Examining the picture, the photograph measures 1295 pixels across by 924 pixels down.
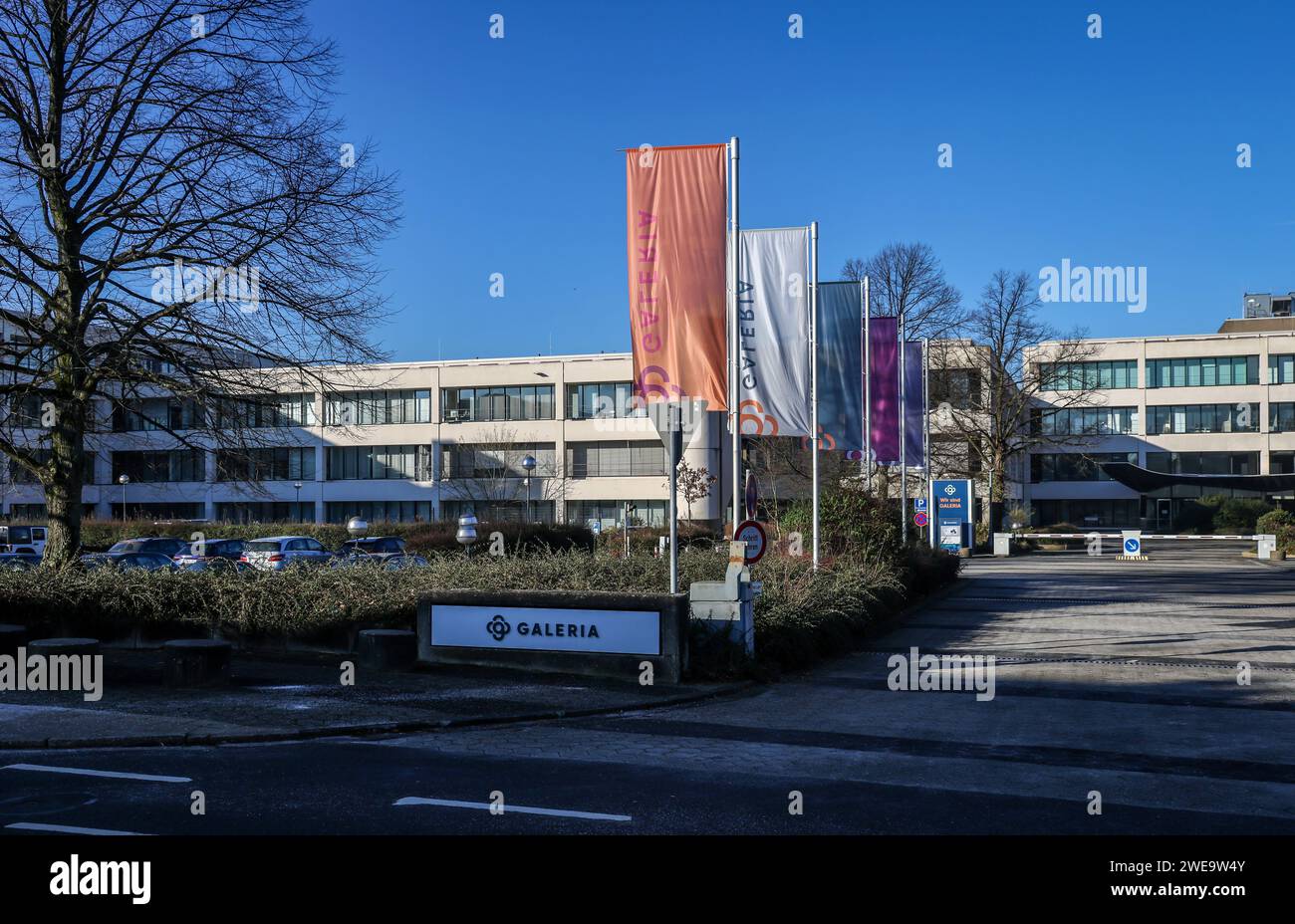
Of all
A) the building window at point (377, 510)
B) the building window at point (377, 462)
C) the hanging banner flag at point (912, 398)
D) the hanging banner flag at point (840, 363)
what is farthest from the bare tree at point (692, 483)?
the hanging banner flag at point (840, 363)

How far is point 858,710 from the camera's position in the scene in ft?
39.1

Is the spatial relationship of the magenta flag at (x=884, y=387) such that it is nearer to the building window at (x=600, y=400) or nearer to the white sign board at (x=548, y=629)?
the white sign board at (x=548, y=629)

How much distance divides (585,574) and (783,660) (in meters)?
3.36

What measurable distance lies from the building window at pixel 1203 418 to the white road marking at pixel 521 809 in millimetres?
80178

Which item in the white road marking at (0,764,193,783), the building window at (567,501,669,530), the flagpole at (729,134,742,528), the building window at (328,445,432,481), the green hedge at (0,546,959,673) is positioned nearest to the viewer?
the white road marking at (0,764,193,783)

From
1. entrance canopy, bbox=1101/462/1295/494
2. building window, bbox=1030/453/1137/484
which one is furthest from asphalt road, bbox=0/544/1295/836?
building window, bbox=1030/453/1137/484

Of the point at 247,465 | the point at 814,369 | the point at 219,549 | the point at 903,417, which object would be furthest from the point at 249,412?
the point at 903,417

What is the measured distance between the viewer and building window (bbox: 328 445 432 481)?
64.5 meters

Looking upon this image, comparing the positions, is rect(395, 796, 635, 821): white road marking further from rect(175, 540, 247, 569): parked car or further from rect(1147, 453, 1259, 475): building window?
rect(1147, 453, 1259, 475): building window

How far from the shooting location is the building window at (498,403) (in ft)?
210

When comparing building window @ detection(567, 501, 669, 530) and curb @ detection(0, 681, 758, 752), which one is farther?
building window @ detection(567, 501, 669, 530)

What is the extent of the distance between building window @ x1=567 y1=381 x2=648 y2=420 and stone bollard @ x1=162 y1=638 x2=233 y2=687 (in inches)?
1941
